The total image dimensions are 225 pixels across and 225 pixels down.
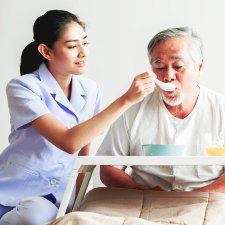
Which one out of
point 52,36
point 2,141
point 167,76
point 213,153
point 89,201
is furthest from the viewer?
point 2,141

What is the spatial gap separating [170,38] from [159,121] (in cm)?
34

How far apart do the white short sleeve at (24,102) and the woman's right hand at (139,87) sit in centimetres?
39

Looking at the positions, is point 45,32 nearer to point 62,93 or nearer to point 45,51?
point 45,51

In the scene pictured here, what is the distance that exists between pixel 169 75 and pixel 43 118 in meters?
0.53

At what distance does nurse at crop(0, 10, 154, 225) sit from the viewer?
6.62 feet

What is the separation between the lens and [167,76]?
2.01m

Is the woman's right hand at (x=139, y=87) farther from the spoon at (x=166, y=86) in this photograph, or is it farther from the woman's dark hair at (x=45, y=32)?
the woman's dark hair at (x=45, y=32)

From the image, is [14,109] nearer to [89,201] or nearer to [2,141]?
[89,201]

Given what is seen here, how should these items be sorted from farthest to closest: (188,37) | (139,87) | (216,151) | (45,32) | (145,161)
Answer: (45,32) → (188,37) → (139,87) → (216,151) → (145,161)

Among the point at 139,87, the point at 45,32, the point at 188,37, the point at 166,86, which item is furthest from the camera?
the point at 45,32

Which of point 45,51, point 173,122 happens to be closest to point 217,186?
point 173,122

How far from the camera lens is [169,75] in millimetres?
2006

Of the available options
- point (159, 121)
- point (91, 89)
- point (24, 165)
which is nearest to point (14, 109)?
point (24, 165)

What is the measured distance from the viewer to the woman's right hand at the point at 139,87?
1.82 meters
